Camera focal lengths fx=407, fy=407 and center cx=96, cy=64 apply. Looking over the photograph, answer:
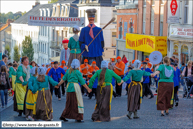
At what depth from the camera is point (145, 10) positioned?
3669 centimetres

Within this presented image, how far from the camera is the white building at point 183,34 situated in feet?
90.5

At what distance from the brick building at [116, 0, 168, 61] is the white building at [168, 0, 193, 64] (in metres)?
2.35

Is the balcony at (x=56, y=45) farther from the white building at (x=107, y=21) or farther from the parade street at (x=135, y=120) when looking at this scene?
the parade street at (x=135, y=120)

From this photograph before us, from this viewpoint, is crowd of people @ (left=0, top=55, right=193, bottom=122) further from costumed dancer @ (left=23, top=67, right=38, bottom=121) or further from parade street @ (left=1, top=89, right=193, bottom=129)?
parade street @ (left=1, top=89, right=193, bottom=129)

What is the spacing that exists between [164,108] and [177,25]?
16.6 metres

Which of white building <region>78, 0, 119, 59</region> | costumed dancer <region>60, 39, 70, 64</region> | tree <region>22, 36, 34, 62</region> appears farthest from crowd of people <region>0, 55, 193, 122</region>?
tree <region>22, 36, 34, 62</region>

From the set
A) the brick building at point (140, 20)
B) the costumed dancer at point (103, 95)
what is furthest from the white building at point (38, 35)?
the costumed dancer at point (103, 95)

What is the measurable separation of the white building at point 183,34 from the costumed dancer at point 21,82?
1673cm

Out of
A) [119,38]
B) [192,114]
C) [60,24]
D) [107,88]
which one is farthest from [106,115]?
[119,38]

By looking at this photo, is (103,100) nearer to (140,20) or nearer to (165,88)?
(165,88)

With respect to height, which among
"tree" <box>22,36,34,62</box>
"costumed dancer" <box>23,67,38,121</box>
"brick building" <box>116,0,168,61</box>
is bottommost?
"tree" <box>22,36,34,62</box>

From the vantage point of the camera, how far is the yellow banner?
32000 millimetres

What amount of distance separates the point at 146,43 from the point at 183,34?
691 centimetres

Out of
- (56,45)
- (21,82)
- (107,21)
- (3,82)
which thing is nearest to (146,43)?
(107,21)
